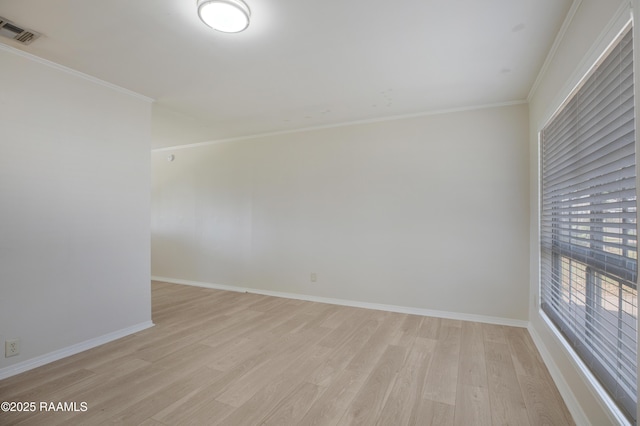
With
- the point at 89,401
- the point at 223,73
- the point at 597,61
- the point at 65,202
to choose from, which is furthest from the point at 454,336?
the point at 65,202

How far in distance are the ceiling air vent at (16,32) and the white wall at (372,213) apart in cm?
289

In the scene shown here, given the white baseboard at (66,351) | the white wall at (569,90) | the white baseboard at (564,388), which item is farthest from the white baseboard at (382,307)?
the white baseboard at (66,351)

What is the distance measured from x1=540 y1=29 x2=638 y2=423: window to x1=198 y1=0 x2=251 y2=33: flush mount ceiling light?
2.01 meters

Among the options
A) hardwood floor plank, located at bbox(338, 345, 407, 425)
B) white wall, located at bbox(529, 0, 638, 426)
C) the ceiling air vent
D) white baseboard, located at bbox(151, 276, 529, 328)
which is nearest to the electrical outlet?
the ceiling air vent

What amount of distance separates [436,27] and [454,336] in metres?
2.88

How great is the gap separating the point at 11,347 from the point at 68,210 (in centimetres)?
116

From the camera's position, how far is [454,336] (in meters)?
3.04

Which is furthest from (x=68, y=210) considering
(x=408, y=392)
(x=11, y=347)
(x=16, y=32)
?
(x=408, y=392)

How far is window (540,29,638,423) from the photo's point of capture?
1277 millimetres

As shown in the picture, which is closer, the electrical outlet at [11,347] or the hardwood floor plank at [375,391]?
the hardwood floor plank at [375,391]

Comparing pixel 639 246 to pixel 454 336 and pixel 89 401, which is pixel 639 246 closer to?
pixel 454 336

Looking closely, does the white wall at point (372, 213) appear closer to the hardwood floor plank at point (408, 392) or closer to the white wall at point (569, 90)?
the white wall at point (569, 90)

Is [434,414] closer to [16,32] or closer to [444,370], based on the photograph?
[444,370]

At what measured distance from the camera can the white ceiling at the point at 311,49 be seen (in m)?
1.87
